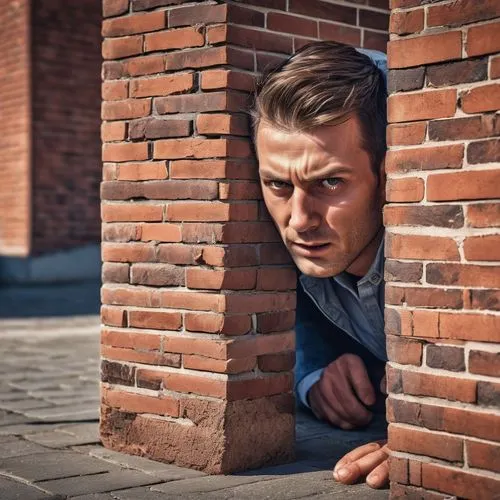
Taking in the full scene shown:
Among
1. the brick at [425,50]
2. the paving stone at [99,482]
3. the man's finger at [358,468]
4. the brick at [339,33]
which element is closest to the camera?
the brick at [425,50]

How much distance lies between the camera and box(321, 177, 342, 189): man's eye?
3.31m

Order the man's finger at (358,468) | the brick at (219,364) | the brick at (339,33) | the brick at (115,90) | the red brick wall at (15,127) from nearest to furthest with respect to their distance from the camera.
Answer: the man's finger at (358,468)
the brick at (219,364)
the brick at (115,90)
the brick at (339,33)
the red brick wall at (15,127)

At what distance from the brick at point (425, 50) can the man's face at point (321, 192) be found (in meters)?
0.53

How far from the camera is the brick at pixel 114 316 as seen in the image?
3.71 m

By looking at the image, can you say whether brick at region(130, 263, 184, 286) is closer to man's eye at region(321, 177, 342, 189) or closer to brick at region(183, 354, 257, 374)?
brick at region(183, 354, 257, 374)

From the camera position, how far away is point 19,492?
3078 millimetres

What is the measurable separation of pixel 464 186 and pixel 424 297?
0.35 m

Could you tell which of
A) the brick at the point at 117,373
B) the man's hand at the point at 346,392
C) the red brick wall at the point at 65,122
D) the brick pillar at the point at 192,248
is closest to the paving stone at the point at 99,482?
the brick pillar at the point at 192,248

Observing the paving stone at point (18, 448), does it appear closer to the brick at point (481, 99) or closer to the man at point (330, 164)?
the man at point (330, 164)

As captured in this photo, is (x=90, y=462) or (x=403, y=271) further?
(x=90, y=462)

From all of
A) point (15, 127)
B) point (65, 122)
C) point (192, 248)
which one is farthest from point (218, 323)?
point (15, 127)

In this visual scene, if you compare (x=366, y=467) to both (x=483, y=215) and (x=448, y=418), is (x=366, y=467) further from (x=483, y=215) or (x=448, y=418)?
(x=483, y=215)

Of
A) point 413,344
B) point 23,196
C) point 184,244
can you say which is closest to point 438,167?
point 413,344

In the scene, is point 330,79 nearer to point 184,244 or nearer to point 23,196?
point 184,244
